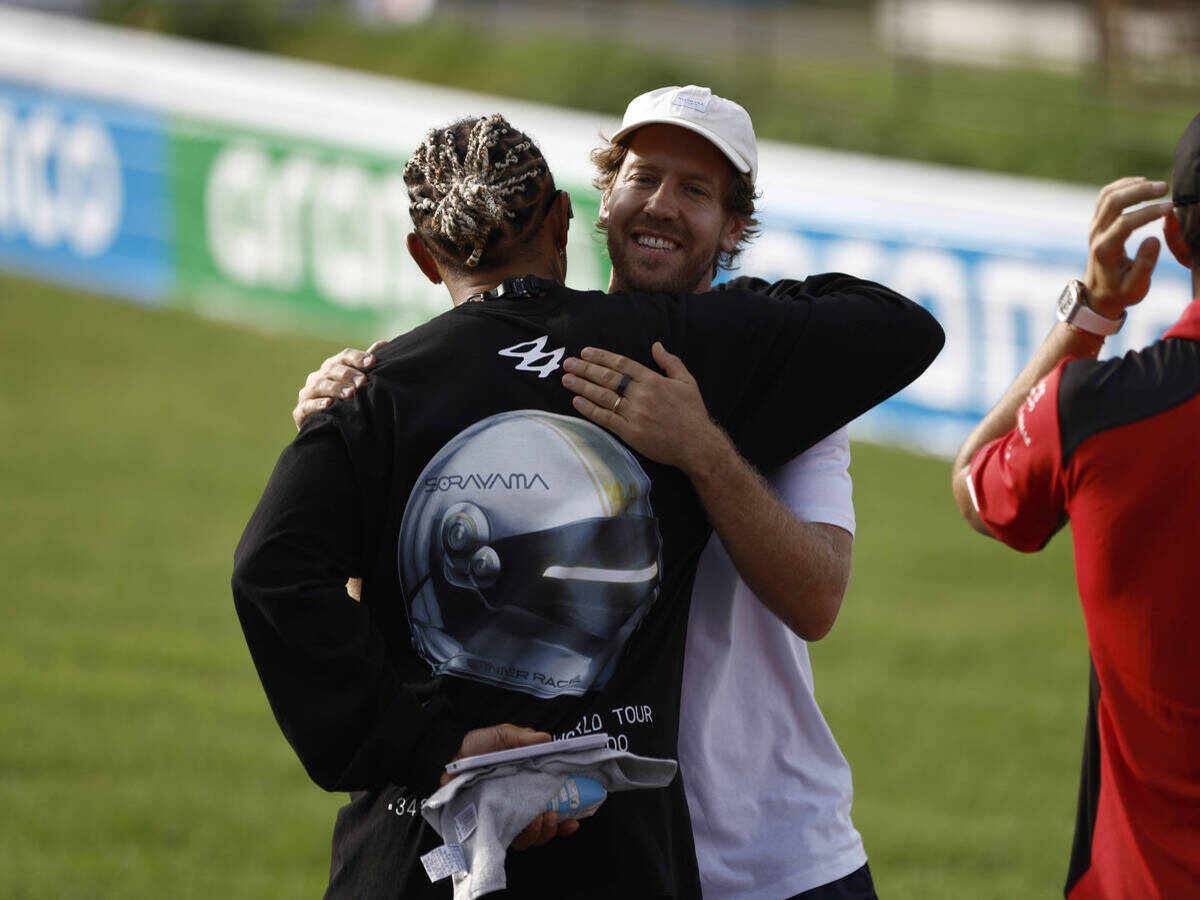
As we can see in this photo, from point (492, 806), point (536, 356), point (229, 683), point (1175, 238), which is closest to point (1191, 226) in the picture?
point (1175, 238)

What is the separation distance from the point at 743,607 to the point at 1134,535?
774 mm

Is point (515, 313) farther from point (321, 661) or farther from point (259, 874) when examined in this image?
point (259, 874)

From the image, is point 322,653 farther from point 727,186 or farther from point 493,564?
point 727,186

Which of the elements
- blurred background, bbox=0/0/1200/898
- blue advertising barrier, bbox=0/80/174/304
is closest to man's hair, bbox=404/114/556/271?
blurred background, bbox=0/0/1200/898

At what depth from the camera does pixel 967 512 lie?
2670mm

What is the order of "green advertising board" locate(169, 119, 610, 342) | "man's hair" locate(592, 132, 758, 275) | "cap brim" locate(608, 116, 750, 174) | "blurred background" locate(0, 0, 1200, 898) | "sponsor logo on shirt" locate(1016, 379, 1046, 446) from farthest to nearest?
1. "green advertising board" locate(169, 119, 610, 342)
2. "blurred background" locate(0, 0, 1200, 898)
3. "man's hair" locate(592, 132, 758, 275)
4. "cap brim" locate(608, 116, 750, 174)
5. "sponsor logo on shirt" locate(1016, 379, 1046, 446)

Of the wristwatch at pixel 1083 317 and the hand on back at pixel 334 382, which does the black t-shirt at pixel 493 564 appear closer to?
the hand on back at pixel 334 382

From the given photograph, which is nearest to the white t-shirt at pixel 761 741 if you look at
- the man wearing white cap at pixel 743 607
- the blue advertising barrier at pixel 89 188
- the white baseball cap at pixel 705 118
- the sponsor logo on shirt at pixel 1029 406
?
the man wearing white cap at pixel 743 607

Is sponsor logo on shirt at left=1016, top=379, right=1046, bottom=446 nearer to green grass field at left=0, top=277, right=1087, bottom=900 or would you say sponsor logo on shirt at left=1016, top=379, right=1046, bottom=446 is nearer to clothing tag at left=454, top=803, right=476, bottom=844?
clothing tag at left=454, top=803, right=476, bottom=844

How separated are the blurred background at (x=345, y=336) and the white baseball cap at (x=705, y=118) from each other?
310cm

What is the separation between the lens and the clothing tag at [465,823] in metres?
2.37

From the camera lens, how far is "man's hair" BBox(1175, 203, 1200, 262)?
237 cm

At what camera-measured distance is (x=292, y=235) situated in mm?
12672

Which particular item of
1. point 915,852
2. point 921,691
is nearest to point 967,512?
point 915,852
